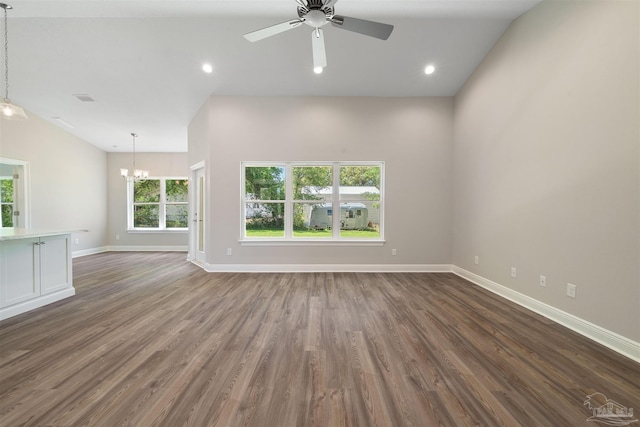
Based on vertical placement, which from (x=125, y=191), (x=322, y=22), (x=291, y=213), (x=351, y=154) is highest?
(x=322, y=22)

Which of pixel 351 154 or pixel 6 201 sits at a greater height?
pixel 351 154

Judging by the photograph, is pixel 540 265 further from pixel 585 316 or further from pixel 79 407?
pixel 79 407

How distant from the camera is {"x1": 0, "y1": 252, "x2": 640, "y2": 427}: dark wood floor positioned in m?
1.49

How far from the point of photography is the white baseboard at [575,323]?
6.96 feet

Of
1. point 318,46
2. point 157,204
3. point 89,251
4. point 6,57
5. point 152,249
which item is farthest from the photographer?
point 157,204

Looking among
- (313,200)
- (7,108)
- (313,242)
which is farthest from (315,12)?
(7,108)

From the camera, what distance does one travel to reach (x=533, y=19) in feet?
10.3

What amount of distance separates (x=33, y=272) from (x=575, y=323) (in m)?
6.09

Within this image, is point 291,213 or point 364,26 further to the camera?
point 291,213

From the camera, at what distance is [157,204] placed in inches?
292

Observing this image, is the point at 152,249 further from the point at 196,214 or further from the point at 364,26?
the point at 364,26

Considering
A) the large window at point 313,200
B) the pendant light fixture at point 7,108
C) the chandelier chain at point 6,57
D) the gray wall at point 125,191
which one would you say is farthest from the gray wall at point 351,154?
the gray wall at point 125,191

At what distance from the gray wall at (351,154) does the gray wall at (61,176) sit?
415 centimetres

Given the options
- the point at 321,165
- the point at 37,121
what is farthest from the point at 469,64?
the point at 37,121
